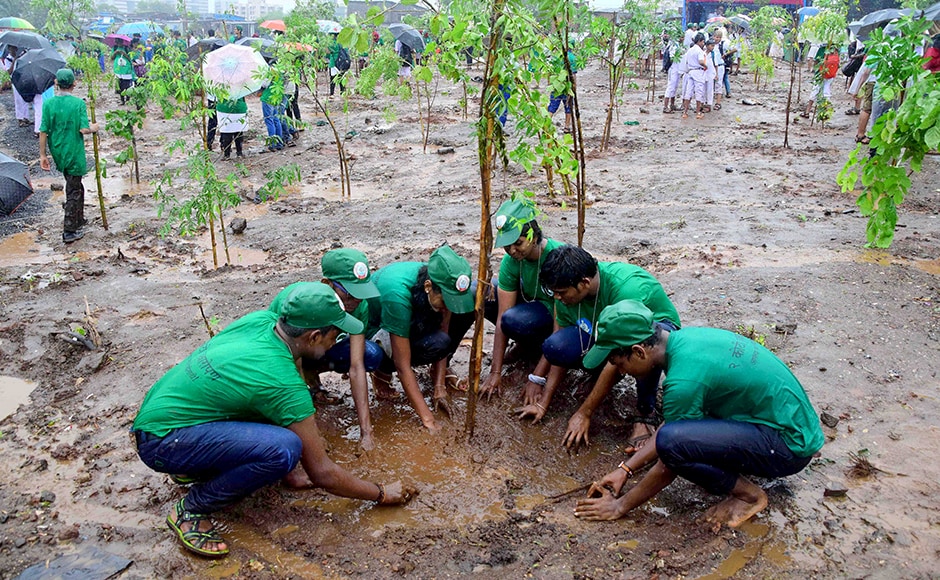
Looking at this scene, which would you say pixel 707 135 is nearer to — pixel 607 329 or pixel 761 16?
pixel 761 16

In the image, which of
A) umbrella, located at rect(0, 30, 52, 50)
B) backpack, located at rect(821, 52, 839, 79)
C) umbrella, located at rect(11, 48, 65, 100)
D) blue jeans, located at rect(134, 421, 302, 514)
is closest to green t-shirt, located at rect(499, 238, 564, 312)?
blue jeans, located at rect(134, 421, 302, 514)

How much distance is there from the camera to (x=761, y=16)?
17.4 meters

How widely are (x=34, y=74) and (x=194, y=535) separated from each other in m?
11.2

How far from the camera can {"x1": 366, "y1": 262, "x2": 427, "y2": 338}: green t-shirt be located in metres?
3.89

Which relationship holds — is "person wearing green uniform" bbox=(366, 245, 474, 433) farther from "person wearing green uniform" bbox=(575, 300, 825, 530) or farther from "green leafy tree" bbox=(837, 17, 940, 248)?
"green leafy tree" bbox=(837, 17, 940, 248)

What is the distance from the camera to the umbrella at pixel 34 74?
1133cm

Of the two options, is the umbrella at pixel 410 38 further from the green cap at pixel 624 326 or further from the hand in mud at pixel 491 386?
the green cap at pixel 624 326

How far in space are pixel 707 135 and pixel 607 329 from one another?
398 inches

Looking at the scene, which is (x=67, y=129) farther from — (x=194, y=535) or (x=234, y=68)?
(x=194, y=535)

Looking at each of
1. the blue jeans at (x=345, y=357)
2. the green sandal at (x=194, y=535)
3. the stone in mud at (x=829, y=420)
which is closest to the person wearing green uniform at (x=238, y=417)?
the green sandal at (x=194, y=535)

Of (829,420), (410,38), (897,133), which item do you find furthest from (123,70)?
(897,133)

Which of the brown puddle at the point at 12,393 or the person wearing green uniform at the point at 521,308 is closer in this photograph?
the person wearing green uniform at the point at 521,308

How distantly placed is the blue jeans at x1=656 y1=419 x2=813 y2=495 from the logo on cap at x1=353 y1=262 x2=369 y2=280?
1684 millimetres

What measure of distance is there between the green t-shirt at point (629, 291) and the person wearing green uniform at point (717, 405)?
0.48 metres
